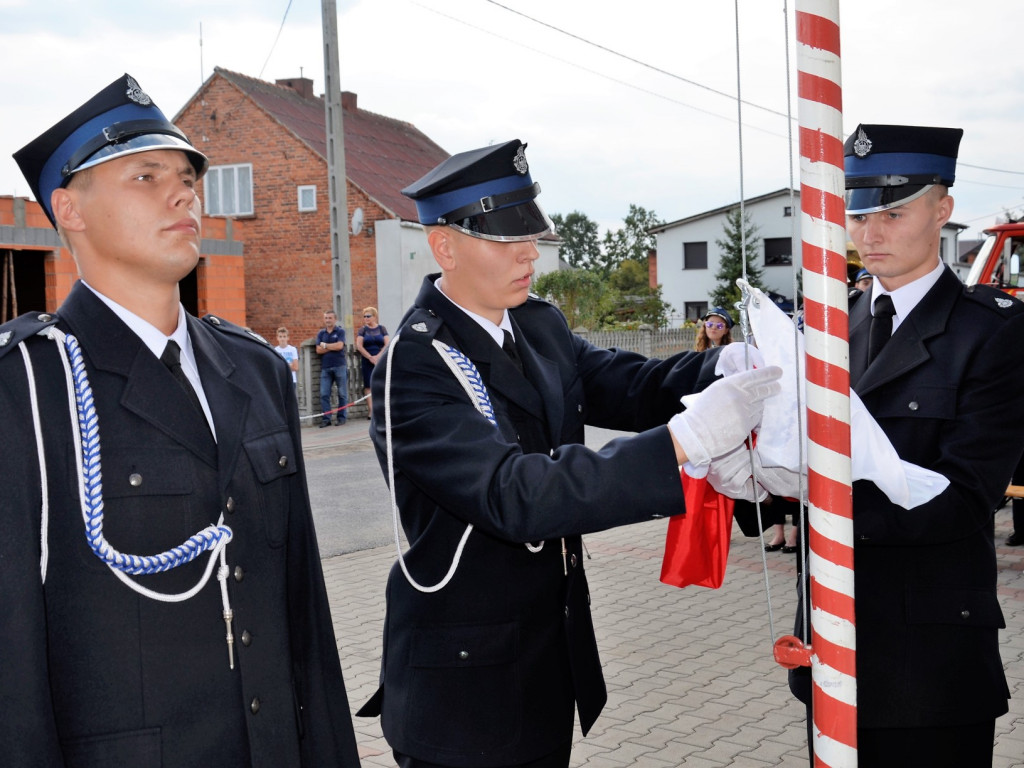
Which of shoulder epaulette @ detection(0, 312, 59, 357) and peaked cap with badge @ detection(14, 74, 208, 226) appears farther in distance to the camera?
peaked cap with badge @ detection(14, 74, 208, 226)

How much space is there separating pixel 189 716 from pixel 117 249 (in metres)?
0.99

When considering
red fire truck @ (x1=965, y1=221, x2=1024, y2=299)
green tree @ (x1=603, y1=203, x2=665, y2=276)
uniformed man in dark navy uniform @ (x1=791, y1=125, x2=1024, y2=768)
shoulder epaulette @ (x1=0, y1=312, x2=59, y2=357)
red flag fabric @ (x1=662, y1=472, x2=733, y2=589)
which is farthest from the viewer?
green tree @ (x1=603, y1=203, x2=665, y2=276)

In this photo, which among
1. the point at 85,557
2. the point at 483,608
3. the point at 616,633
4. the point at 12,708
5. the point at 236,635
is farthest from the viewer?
the point at 616,633

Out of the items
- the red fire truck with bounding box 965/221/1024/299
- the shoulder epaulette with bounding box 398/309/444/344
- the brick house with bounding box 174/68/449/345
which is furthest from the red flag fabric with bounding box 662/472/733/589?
the brick house with bounding box 174/68/449/345

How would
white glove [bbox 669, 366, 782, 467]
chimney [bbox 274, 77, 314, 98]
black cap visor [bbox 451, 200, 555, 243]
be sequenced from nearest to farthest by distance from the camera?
white glove [bbox 669, 366, 782, 467]
black cap visor [bbox 451, 200, 555, 243]
chimney [bbox 274, 77, 314, 98]

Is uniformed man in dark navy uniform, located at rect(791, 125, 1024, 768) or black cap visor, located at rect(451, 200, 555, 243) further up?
black cap visor, located at rect(451, 200, 555, 243)

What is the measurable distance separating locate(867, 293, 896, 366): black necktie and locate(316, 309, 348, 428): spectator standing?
15713 millimetres

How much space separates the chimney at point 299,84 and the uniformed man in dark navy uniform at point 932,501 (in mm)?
32661

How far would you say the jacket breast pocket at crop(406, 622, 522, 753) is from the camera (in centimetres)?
252

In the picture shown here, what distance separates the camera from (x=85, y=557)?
2.03 m

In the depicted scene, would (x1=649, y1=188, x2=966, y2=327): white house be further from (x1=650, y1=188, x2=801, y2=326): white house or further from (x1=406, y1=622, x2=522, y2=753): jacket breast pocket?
(x1=406, y1=622, x2=522, y2=753): jacket breast pocket

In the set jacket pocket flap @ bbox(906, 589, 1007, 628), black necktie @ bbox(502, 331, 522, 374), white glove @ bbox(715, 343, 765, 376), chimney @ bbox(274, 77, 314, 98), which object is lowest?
jacket pocket flap @ bbox(906, 589, 1007, 628)

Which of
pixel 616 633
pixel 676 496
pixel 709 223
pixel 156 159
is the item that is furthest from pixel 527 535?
pixel 709 223

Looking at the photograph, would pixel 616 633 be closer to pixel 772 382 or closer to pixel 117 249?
pixel 772 382
